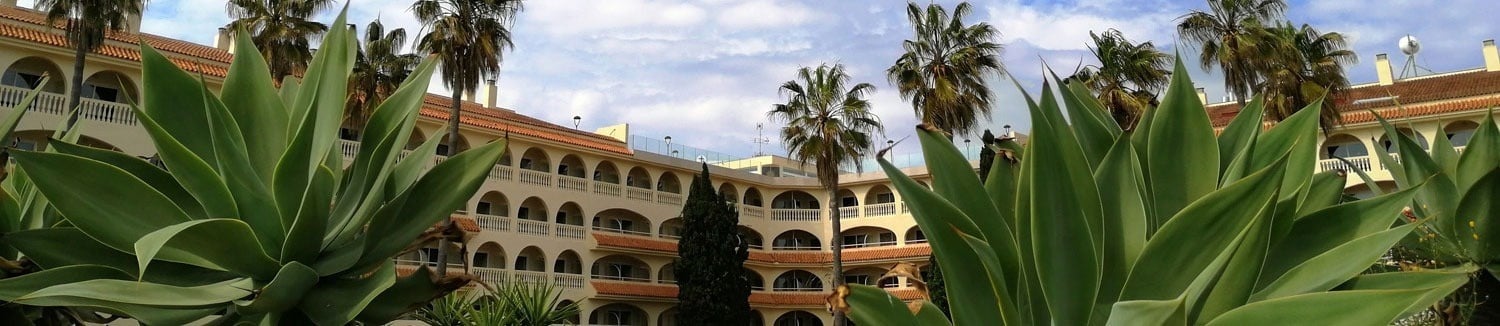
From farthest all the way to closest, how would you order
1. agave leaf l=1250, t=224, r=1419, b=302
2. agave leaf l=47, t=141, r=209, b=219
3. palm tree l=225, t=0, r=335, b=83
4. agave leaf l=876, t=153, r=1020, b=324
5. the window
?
the window, palm tree l=225, t=0, r=335, b=83, agave leaf l=47, t=141, r=209, b=219, agave leaf l=876, t=153, r=1020, b=324, agave leaf l=1250, t=224, r=1419, b=302

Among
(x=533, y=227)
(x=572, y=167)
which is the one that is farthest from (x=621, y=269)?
(x=533, y=227)

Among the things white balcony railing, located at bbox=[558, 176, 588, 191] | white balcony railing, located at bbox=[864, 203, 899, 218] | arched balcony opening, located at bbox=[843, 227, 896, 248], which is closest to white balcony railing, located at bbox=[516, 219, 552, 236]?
white balcony railing, located at bbox=[558, 176, 588, 191]

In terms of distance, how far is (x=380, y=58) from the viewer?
90.1 ft

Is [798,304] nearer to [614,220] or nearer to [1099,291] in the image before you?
[614,220]

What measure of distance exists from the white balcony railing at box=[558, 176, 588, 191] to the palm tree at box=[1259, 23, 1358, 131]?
24794 mm

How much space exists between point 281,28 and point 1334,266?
2713 cm

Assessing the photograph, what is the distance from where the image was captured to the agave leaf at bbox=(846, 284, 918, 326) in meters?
2.33

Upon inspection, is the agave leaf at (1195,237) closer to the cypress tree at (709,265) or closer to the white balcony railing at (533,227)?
the cypress tree at (709,265)

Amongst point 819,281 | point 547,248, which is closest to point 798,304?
point 819,281

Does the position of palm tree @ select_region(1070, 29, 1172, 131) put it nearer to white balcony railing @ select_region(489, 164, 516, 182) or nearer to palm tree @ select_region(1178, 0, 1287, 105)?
palm tree @ select_region(1178, 0, 1287, 105)

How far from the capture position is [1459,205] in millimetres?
3643

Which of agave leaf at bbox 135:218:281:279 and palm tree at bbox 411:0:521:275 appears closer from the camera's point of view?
agave leaf at bbox 135:218:281:279

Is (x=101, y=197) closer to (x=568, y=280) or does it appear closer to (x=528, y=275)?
(x=528, y=275)

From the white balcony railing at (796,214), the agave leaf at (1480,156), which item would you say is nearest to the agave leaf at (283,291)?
the agave leaf at (1480,156)
